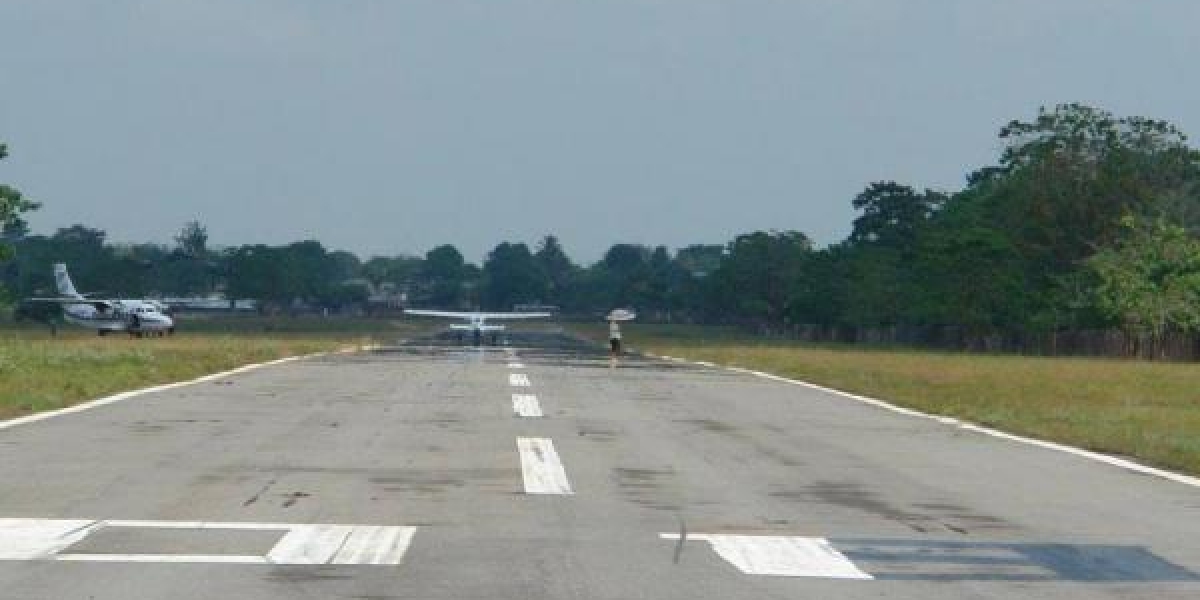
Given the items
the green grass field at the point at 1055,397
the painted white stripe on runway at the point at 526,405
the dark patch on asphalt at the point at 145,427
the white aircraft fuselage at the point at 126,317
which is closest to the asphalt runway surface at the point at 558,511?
the dark patch on asphalt at the point at 145,427

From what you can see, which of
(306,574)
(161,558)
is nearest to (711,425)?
(161,558)

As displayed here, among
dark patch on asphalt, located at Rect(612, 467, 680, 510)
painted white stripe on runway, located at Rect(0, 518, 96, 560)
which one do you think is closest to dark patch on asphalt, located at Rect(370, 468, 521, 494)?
dark patch on asphalt, located at Rect(612, 467, 680, 510)

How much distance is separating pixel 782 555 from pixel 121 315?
10147 cm

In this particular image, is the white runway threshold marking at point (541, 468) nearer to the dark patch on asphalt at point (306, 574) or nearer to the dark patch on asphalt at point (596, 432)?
the dark patch on asphalt at point (596, 432)

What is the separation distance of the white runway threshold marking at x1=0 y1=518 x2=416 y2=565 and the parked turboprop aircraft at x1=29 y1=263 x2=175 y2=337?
92572 millimetres

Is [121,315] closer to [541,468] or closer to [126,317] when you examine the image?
[126,317]

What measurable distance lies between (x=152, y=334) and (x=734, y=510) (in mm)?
97951

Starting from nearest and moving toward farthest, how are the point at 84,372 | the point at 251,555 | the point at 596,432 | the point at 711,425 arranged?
1. the point at 251,555
2. the point at 596,432
3. the point at 711,425
4. the point at 84,372

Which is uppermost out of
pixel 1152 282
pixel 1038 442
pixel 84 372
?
pixel 1152 282

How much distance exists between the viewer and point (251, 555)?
11.9 meters

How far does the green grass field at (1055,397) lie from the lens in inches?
1017

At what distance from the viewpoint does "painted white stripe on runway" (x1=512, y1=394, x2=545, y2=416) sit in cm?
2961

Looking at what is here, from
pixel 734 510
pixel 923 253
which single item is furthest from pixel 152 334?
pixel 734 510

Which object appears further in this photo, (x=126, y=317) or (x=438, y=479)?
(x=126, y=317)
